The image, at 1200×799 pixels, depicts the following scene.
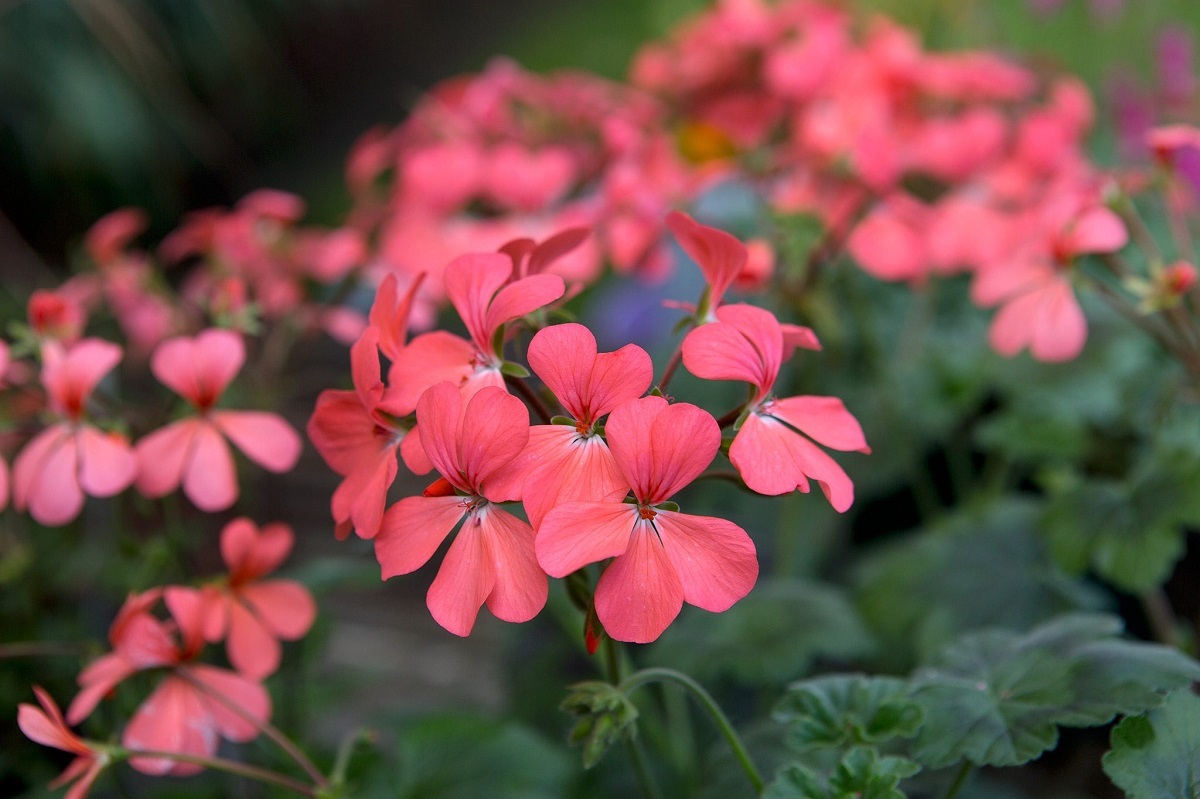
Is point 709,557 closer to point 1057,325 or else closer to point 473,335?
point 473,335

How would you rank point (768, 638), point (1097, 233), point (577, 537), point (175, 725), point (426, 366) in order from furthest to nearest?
point (768, 638)
point (1097, 233)
point (175, 725)
point (426, 366)
point (577, 537)

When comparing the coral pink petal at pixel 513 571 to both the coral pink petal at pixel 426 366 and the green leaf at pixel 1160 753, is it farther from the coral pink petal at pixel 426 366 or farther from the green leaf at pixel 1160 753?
the green leaf at pixel 1160 753

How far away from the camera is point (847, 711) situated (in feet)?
2.07

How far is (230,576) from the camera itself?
72cm

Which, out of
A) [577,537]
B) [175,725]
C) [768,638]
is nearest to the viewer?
[577,537]

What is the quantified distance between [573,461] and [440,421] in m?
0.07

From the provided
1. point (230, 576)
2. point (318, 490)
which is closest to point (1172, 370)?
point (230, 576)

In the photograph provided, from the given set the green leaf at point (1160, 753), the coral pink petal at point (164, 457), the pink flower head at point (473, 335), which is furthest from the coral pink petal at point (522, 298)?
the green leaf at point (1160, 753)

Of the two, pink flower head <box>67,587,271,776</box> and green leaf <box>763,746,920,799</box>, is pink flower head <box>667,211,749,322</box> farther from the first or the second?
pink flower head <box>67,587,271,776</box>

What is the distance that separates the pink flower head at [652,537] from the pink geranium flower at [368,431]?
105mm

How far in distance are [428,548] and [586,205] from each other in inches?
26.7

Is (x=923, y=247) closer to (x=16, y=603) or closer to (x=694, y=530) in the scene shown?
(x=694, y=530)

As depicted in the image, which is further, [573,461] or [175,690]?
[175,690]

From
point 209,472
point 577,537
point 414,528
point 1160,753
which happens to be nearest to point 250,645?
point 209,472
